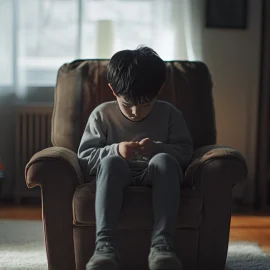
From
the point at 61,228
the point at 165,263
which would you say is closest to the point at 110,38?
the point at 61,228

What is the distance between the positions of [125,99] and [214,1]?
1612mm

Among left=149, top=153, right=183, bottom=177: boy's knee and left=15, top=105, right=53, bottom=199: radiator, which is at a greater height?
left=149, top=153, right=183, bottom=177: boy's knee

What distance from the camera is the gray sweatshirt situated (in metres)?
2.05

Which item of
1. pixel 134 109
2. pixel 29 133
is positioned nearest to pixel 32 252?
pixel 134 109

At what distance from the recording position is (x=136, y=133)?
2.11 meters

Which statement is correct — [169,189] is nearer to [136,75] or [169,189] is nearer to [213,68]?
[136,75]

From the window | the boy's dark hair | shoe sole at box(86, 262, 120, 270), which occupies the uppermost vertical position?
the window

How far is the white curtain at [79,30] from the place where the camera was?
330 cm

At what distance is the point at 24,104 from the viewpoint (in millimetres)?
3357

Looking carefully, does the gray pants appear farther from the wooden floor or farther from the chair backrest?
the wooden floor

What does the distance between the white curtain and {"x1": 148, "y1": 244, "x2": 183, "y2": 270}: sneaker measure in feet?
5.94

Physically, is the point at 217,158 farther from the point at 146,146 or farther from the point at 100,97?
the point at 100,97

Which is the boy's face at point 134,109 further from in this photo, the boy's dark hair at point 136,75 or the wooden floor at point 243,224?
the wooden floor at point 243,224

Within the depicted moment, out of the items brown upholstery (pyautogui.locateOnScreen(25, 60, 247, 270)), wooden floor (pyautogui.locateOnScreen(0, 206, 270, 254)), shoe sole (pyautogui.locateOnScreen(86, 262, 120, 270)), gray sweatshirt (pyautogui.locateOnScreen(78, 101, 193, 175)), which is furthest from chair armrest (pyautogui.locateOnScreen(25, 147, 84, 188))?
wooden floor (pyautogui.locateOnScreen(0, 206, 270, 254))
